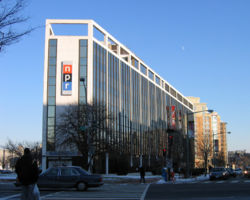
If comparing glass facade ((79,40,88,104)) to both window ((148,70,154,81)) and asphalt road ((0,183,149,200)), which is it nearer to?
window ((148,70,154,81))

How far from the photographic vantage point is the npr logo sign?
60781mm

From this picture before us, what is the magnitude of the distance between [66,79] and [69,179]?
4103 cm

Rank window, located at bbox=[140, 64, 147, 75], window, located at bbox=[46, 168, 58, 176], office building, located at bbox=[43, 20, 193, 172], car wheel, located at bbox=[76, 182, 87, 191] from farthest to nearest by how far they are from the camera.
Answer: window, located at bbox=[140, 64, 147, 75] < office building, located at bbox=[43, 20, 193, 172] < window, located at bbox=[46, 168, 58, 176] < car wheel, located at bbox=[76, 182, 87, 191]

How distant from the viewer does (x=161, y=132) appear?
88688mm

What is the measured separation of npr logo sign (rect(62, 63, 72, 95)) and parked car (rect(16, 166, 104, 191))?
40.0m

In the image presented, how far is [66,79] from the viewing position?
6109cm

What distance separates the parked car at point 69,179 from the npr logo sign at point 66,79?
4000cm

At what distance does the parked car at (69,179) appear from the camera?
69.3ft

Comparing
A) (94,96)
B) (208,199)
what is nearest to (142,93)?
(94,96)

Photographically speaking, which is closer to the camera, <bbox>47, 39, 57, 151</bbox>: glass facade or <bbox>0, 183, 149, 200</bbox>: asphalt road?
<bbox>0, 183, 149, 200</bbox>: asphalt road

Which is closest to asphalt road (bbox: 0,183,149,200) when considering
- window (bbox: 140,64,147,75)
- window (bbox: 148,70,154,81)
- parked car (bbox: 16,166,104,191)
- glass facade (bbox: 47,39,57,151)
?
parked car (bbox: 16,166,104,191)

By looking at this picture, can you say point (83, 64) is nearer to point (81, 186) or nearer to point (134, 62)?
point (134, 62)

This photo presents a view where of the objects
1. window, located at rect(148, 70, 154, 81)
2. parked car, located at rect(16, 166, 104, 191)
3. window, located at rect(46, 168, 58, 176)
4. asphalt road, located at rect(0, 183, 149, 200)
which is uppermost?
window, located at rect(148, 70, 154, 81)

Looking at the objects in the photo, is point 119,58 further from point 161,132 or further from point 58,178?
point 58,178
